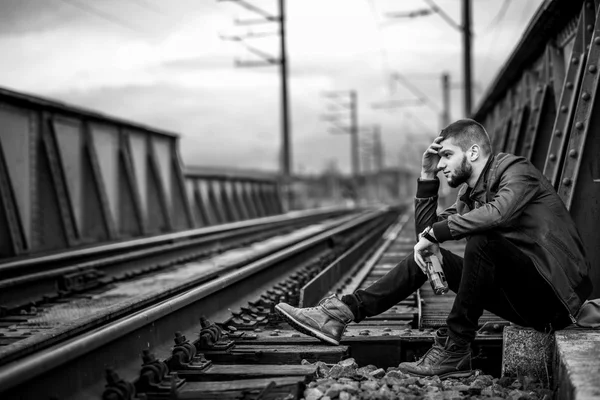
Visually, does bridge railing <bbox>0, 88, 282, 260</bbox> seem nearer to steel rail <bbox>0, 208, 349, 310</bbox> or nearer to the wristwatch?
steel rail <bbox>0, 208, 349, 310</bbox>

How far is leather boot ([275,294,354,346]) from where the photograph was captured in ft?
13.1

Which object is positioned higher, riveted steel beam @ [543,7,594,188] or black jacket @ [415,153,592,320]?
riveted steel beam @ [543,7,594,188]

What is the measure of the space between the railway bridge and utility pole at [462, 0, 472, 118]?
574cm

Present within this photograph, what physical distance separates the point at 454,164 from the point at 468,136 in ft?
0.57

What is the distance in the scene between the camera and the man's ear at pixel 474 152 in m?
3.95

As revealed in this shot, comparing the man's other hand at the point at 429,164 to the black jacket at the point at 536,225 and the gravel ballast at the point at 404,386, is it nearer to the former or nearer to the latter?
the black jacket at the point at 536,225

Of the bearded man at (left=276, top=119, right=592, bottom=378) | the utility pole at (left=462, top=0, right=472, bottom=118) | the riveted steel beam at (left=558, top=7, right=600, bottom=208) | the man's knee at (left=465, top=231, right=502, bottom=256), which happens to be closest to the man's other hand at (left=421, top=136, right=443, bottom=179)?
the bearded man at (left=276, top=119, right=592, bottom=378)

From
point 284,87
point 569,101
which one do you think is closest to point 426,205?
point 569,101

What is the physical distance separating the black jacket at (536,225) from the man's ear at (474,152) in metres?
0.16

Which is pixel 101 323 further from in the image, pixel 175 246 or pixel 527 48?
pixel 175 246

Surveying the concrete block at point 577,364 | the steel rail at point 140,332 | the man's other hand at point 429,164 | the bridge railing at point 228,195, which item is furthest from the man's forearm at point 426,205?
the bridge railing at point 228,195

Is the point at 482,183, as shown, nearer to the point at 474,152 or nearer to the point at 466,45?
the point at 474,152

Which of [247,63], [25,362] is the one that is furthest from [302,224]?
[25,362]

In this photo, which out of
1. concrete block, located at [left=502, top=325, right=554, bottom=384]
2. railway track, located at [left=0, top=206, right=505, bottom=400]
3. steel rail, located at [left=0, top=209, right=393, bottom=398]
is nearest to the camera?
steel rail, located at [left=0, top=209, right=393, bottom=398]
